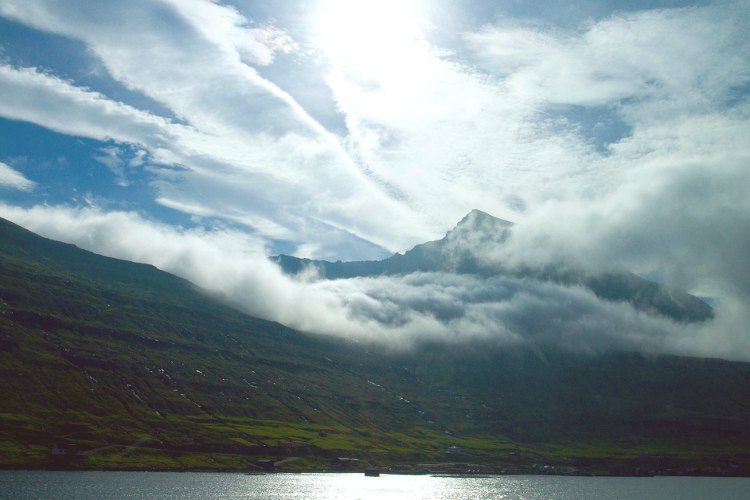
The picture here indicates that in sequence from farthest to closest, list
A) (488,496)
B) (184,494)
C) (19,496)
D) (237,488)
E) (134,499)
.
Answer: (488,496), (237,488), (184,494), (134,499), (19,496)

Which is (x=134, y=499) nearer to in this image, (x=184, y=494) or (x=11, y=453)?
(x=184, y=494)

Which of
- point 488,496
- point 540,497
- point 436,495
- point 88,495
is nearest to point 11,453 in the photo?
point 88,495

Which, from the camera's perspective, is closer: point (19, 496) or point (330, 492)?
point (19, 496)

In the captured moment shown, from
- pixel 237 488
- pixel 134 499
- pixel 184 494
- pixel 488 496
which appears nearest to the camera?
pixel 134 499

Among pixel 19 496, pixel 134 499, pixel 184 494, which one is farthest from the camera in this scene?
pixel 184 494

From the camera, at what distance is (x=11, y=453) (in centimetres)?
18738

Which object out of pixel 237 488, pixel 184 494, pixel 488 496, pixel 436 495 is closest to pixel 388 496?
pixel 436 495

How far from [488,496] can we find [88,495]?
133 meters

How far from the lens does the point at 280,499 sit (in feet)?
523

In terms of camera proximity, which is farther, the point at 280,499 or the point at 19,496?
the point at 280,499

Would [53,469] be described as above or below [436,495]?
below

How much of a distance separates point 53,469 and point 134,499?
69.0 meters

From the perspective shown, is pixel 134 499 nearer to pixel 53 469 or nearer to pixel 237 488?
pixel 237 488

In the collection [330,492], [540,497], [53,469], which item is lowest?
[53,469]
